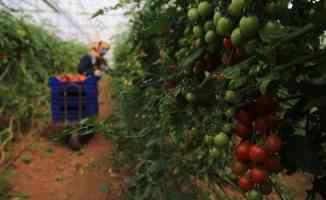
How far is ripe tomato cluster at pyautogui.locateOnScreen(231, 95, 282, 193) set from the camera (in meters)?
0.66

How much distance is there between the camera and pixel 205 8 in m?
0.78

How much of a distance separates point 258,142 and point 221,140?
0.10m

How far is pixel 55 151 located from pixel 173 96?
3849mm

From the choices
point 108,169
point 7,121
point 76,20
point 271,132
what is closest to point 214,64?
point 271,132

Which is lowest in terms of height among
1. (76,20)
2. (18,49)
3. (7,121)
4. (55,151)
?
(55,151)

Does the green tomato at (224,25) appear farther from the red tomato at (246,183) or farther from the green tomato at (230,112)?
the red tomato at (246,183)

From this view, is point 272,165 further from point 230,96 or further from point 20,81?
point 20,81

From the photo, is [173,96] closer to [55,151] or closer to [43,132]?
[55,151]

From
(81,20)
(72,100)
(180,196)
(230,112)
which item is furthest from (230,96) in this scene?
(81,20)

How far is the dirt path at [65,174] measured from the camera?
3.01 m

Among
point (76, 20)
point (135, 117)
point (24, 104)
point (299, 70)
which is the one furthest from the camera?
point (76, 20)

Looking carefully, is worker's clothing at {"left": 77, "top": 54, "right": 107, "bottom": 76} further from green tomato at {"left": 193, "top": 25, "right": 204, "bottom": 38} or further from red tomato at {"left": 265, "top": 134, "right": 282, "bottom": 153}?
red tomato at {"left": 265, "top": 134, "right": 282, "bottom": 153}

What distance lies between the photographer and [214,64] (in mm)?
848

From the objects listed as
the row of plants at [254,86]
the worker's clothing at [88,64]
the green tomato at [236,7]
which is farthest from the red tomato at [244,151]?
the worker's clothing at [88,64]
